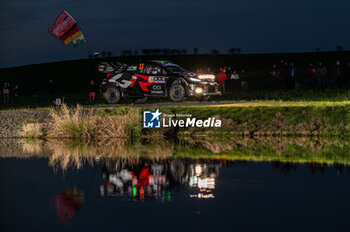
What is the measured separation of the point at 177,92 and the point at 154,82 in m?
1.11

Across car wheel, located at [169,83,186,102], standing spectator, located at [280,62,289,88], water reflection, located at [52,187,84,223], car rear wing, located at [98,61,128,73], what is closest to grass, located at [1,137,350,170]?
car wheel, located at [169,83,186,102]

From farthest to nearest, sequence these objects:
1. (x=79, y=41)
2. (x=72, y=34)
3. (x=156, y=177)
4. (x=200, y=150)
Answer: (x=79, y=41) → (x=72, y=34) → (x=200, y=150) → (x=156, y=177)

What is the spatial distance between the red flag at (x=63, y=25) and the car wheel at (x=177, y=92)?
26.7 ft

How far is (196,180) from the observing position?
44.4ft

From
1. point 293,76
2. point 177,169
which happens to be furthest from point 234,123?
point 293,76

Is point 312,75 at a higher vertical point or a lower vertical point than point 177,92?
higher

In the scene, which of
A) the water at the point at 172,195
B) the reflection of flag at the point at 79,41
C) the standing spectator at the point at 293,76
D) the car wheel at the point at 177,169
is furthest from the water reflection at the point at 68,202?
the standing spectator at the point at 293,76

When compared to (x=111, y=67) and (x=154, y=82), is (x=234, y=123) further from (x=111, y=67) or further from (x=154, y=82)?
(x=111, y=67)

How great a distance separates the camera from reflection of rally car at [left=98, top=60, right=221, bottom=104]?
26.2 meters

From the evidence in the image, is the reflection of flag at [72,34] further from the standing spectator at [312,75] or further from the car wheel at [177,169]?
the standing spectator at [312,75]

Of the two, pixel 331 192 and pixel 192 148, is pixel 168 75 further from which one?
pixel 331 192

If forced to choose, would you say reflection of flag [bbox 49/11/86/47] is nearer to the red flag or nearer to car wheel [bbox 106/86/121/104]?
the red flag

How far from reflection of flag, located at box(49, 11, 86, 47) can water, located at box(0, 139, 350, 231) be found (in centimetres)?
1521

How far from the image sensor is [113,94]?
28156 mm
